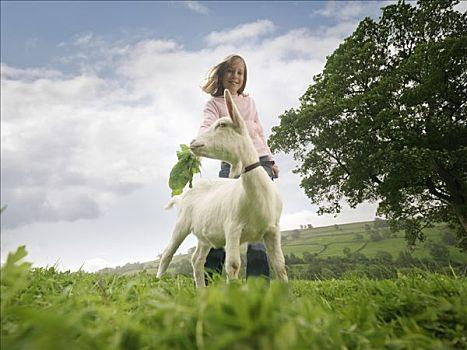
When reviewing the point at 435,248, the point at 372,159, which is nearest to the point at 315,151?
the point at 372,159

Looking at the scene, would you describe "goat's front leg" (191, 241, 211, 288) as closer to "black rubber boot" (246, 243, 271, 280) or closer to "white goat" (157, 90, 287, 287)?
"black rubber boot" (246, 243, 271, 280)

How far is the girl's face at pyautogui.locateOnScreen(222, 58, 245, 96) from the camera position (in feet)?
18.4

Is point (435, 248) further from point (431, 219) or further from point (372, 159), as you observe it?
point (372, 159)

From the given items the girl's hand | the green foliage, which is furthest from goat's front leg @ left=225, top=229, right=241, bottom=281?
the girl's hand

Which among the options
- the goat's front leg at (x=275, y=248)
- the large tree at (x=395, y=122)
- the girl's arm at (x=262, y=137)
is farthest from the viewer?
the large tree at (x=395, y=122)

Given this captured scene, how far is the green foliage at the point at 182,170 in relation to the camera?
17.0ft

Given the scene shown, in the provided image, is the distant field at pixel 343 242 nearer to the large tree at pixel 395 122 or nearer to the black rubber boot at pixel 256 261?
the large tree at pixel 395 122

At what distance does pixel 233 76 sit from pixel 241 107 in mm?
503

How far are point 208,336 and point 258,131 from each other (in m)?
4.48

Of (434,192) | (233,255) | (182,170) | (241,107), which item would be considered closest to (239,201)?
(233,255)

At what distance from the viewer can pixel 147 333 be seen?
1.32 meters

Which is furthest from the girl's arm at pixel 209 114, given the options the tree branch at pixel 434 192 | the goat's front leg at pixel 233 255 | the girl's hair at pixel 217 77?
the tree branch at pixel 434 192

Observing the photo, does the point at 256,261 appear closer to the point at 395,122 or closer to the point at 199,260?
the point at 199,260

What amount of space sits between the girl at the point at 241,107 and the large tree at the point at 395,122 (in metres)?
11.3
